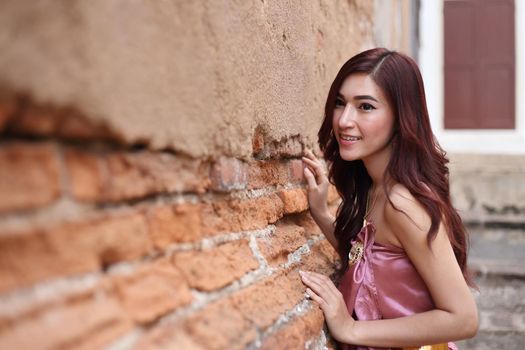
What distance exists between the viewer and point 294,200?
2078mm

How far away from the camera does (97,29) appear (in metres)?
0.92

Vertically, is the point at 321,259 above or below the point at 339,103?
below

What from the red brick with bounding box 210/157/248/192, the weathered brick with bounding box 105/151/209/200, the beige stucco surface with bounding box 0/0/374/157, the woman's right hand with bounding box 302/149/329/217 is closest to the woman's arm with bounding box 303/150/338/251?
the woman's right hand with bounding box 302/149/329/217

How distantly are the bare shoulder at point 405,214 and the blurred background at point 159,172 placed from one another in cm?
32

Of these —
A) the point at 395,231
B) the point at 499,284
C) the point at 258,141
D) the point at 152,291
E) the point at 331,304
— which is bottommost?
the point at 499,284

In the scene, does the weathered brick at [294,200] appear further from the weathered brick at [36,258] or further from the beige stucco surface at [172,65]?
the weathered brick at [36,258]

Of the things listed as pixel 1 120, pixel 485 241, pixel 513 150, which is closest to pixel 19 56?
pixel 1 120

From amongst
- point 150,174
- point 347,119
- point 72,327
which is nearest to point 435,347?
point 347,119

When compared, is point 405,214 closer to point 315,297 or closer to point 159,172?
point 315,297

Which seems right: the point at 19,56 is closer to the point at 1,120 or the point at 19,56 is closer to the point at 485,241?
the point at 1,120

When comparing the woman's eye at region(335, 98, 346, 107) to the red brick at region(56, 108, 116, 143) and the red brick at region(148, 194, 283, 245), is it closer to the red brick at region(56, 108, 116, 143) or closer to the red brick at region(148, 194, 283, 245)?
the red brick at region(148, 194, 283, 245)

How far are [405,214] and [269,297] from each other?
57cm

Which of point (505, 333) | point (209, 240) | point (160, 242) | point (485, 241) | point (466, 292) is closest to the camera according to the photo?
point (160, 242)

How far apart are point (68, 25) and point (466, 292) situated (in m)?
Answer: 1.50
